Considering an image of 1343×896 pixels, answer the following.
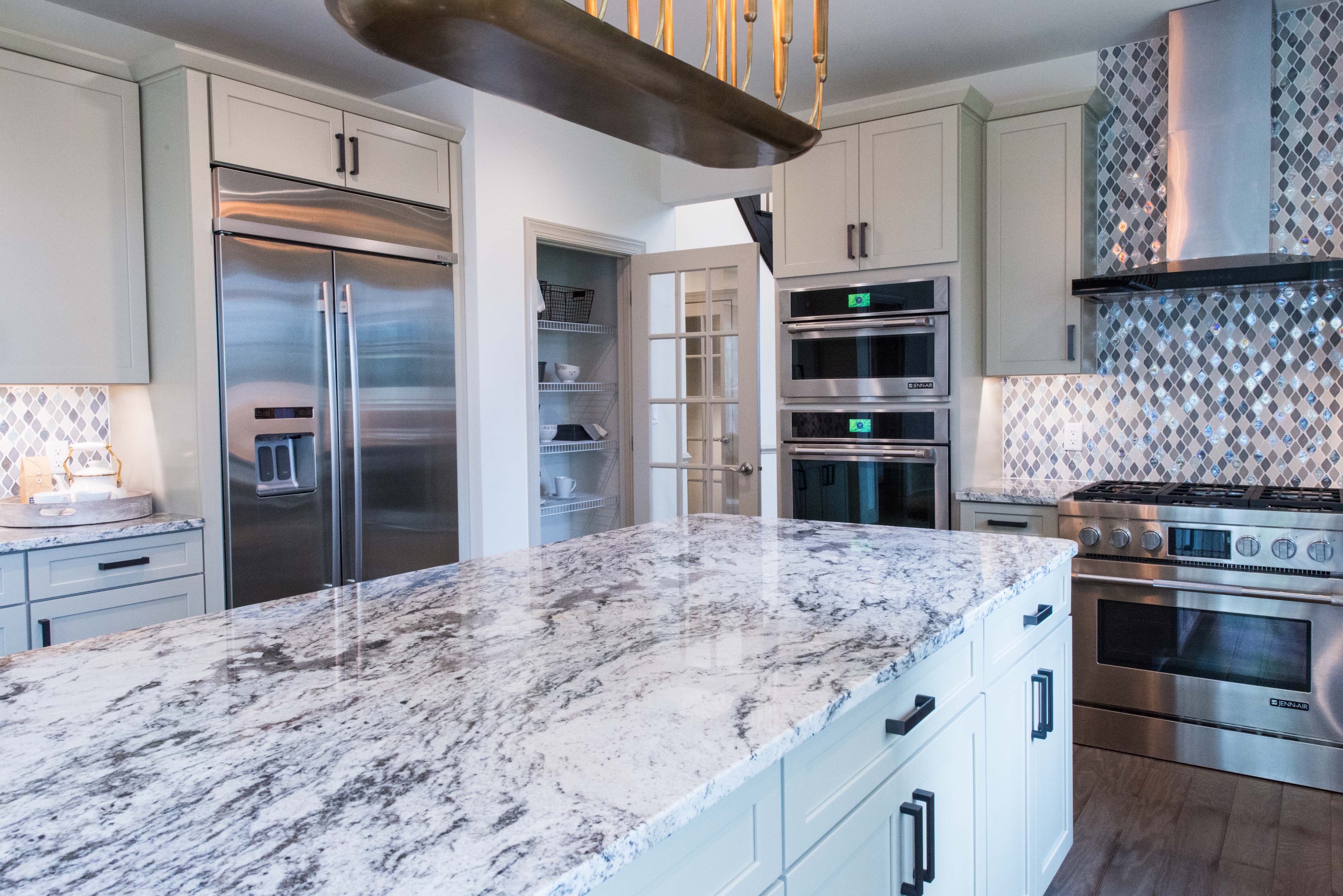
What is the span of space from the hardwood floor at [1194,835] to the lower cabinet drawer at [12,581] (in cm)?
296

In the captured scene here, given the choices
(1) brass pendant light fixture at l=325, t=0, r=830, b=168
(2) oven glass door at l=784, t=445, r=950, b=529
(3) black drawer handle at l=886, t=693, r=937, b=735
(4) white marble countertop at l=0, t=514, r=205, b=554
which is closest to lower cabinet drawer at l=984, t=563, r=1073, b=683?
(3) black drawer handle at l=886, t=693, r=937, b=735

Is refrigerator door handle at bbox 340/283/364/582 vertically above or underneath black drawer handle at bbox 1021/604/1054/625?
above

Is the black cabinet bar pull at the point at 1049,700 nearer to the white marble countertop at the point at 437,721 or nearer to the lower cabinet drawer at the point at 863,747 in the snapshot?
the white marble countertop at the point at 437,721

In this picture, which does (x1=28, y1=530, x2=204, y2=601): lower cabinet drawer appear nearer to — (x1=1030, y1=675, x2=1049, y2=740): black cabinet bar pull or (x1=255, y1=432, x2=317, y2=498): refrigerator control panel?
A: (x1=255, y1=432, x2=317, y2=498): refrigerator control panel

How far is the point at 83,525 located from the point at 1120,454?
389 cm

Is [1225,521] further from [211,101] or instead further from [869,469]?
[211,101]

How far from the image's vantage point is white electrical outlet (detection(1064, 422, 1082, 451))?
12.6 ft

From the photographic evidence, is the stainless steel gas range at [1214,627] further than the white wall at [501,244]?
No

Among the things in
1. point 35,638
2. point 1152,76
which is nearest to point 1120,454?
point 1152,76

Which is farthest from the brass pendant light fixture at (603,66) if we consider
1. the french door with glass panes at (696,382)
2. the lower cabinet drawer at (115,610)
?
the french door with glass panes at (696,382)

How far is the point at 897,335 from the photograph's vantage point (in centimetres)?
371

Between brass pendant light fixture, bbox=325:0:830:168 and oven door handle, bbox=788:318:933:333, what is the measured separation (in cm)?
202

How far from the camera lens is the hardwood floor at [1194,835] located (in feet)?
7.52

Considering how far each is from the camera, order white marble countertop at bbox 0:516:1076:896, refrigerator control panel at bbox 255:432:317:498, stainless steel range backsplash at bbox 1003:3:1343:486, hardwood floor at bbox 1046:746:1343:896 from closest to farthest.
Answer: white marble countertop at bbox 0:516:1076:896, hardwood floor at bbox 1046:746:1343:896, refrigerator control panel at bbox 255:432:317:498, stainless steel range backsplash at bbox 1003:3:1343:486
